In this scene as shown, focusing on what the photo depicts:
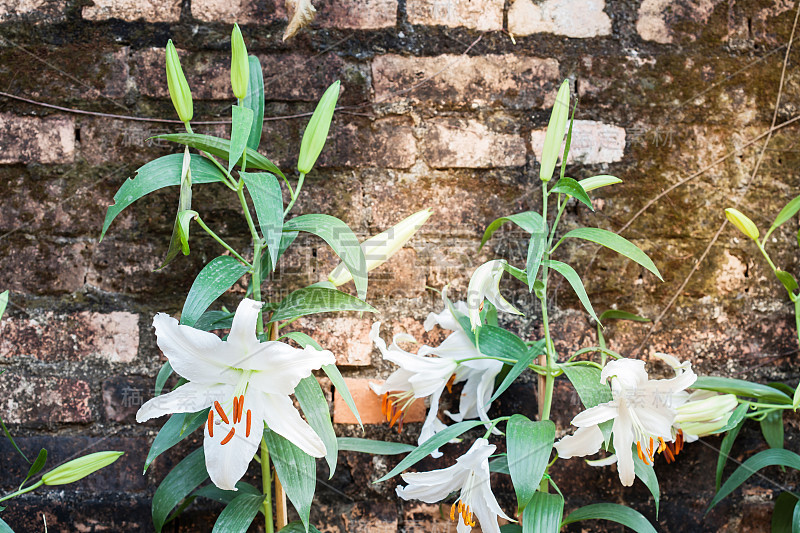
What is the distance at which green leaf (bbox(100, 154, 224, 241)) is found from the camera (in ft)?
2.50

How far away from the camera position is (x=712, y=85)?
1192 mm

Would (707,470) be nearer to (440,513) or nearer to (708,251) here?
(708,251)

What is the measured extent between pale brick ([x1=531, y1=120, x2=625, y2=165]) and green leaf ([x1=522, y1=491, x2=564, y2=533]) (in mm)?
654

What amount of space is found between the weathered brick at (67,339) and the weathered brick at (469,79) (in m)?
0.70

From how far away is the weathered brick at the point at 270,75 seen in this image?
1.14 metres

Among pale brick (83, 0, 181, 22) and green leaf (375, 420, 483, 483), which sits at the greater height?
pale brick (83, 0, 181, 22)

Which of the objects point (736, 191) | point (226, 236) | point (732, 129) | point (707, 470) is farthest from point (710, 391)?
point (226, 236)

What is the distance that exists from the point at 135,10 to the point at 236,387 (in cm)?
81

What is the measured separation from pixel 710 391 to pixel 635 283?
0.81ft

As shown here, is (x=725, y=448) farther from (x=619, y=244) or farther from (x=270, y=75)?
(x=270, y=75)

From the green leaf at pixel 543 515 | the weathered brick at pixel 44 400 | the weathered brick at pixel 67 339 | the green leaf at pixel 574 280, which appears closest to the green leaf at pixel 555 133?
the green leaf at pixel 574 280

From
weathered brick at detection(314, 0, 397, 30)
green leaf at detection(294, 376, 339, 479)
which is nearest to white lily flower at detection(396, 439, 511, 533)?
green leaf at detection(294, 376, 339, 479)

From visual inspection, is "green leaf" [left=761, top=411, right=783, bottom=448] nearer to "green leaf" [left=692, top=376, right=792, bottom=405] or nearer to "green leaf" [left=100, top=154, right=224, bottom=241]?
"green leaf" [left=692, top=376, right=792, bottom=405]

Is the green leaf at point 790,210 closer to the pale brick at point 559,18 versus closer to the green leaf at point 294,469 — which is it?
the pale brick at point 559,18
